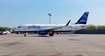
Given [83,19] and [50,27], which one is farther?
[83,19]

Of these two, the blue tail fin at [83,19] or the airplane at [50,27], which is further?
the blue tail fin at [83,19]

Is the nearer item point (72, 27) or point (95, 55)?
point (95, 55)

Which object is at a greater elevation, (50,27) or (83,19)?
(83,19)

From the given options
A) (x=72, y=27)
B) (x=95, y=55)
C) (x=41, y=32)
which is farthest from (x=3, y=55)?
(x=72, y=27)

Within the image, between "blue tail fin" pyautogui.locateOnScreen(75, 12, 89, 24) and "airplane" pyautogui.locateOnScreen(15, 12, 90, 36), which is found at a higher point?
"blue tail fin" pyautogui.locateOnScreen(75, 12, 89, 24)

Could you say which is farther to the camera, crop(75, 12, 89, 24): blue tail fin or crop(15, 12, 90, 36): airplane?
crop(75, 12, 89, 24): blue tail fin

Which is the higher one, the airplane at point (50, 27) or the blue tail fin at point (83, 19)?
the blue tail fin at point (83, 19)

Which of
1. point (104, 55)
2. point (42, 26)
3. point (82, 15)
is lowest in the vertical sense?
point (104, 55)

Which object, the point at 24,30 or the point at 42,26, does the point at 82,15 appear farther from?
the point at 24,30

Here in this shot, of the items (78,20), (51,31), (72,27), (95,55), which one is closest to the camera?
(95,55)

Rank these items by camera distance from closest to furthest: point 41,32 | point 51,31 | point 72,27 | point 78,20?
1. point 41,32
2. point 51,31
3. point 72,27
4. point 78,20

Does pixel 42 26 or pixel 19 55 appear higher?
pixel 42 26

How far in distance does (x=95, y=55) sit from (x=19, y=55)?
14.7 ft

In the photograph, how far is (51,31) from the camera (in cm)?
4300
